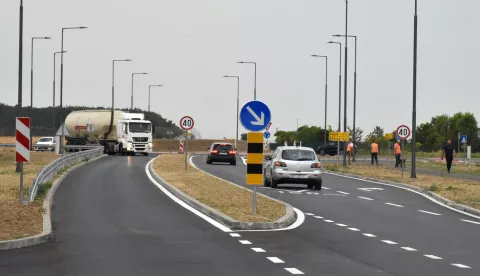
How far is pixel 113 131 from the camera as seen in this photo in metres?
74.9

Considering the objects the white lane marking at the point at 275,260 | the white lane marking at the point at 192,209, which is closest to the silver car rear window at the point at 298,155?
the white lane marking at the point at 192,209

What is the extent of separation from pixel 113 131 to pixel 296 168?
43.8m

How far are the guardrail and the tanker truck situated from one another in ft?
12.5

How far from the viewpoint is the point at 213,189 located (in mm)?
29312

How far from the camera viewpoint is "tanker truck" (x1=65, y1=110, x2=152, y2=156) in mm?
72312

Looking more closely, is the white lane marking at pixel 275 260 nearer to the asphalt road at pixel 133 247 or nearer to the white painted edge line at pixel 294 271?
the asphalt road at pixel 133 247

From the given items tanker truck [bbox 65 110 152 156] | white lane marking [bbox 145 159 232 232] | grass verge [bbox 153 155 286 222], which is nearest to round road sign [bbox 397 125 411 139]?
grass verge [bbox 153 155 286 222]

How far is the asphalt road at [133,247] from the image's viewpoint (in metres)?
11.8

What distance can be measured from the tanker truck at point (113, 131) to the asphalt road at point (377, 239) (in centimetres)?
4578

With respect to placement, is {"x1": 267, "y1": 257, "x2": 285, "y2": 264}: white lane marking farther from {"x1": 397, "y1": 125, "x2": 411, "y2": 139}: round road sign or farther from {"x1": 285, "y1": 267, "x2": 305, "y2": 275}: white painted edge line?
{"x1": 397, "y1": 125, "x2": 411, "y2": 139}: round road sign

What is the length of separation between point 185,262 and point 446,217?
414 inches

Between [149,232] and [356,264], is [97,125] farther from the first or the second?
[356,264]

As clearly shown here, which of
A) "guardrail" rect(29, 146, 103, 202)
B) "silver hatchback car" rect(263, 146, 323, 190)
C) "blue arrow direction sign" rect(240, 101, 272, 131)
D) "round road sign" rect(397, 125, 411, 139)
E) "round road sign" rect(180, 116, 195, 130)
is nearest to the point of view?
"blue arrow direction sign" rect(240, 101, 272, 131)

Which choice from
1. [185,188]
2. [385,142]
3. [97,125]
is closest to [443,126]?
[385,142]
